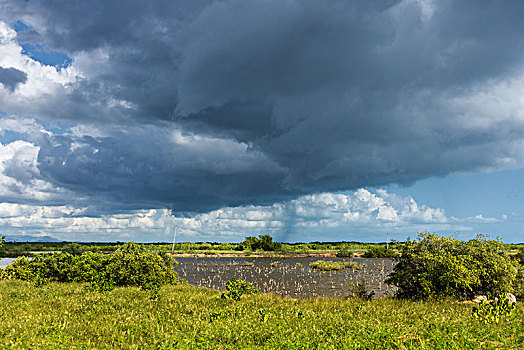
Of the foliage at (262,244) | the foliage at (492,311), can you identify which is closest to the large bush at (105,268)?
the foliage at (492,311)

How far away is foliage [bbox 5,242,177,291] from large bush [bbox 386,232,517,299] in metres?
20.8

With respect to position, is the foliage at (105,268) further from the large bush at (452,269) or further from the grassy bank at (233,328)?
the large bush at (452,269)

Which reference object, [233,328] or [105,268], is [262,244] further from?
[233,328]

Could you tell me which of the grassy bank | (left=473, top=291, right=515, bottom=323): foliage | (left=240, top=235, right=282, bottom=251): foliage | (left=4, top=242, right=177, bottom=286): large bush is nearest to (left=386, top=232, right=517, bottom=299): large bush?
the grassy bank

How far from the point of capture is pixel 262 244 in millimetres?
182125

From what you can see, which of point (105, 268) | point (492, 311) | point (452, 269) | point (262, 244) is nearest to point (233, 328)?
point (492, 311)

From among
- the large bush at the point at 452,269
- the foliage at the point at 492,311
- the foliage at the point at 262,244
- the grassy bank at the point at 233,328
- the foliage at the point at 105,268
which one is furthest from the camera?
the foliage at the point at 262,244

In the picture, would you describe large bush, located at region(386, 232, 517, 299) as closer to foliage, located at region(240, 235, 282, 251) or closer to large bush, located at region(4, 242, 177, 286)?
large bush, located at region(4, 242, 177, 286)

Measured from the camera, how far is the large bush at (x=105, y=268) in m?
32.2

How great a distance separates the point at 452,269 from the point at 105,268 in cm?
2903

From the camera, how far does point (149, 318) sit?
15391 mm

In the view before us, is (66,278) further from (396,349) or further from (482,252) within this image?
(482,252)

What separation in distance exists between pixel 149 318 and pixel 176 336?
409cm

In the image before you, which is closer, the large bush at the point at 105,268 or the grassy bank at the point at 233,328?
the grassy bank at the point at 233,328
